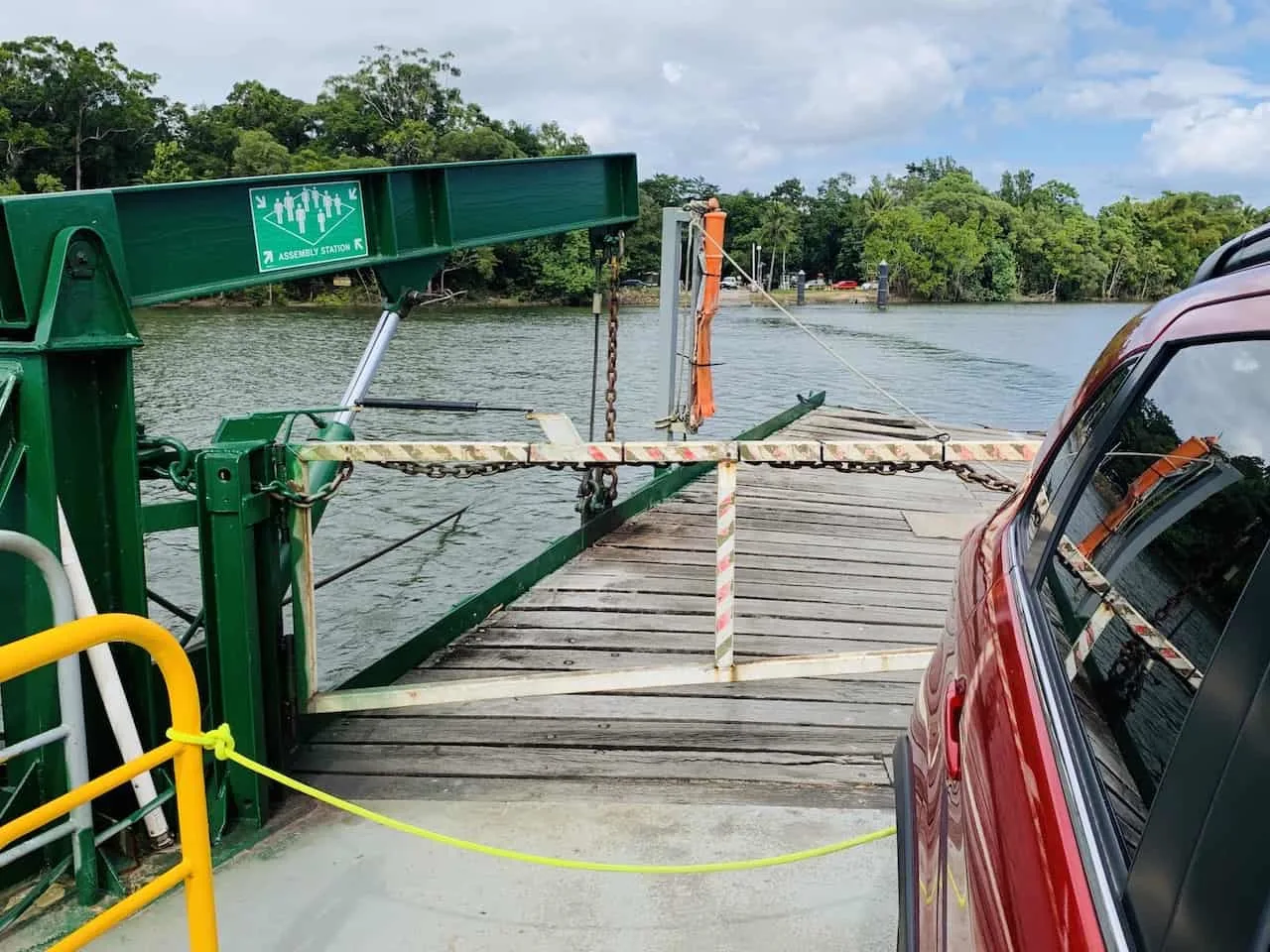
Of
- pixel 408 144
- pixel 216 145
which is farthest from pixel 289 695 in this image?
pixel 216 145

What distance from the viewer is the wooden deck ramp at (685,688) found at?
13.4 ft

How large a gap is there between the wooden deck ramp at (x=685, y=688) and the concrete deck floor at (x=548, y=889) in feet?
0.83

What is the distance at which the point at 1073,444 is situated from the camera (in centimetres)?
212

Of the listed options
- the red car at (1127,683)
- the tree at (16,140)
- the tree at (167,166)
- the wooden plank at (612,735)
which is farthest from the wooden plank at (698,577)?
the tree at (16,140)

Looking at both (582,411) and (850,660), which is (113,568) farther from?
(582,411)

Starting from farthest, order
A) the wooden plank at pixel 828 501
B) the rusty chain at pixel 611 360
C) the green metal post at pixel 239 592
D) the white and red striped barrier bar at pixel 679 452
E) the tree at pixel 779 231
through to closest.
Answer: the tree at pixel 779 231, the wooden plank at pixel 828 501, the rusty chain at pixel 611 360, the white and red striped barrier bar at pixel 679 452, the green metal post at pixel 239 592

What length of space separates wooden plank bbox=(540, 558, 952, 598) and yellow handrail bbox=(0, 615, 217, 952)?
4170 mm

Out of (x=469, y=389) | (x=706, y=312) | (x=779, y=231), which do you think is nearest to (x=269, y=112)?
(x=779, y=231)

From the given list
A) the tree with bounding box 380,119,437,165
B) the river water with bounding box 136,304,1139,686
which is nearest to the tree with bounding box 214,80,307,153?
the tree with bounding box 380,119,437,165

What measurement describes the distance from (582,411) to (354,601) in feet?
45.7

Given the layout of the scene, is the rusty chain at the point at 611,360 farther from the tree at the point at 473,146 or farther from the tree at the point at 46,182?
the tree at the point at 473,146

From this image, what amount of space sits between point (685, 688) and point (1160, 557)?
12.0 feet

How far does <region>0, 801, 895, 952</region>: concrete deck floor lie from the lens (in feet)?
9.79

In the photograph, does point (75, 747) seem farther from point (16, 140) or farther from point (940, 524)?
point (16, 140)
